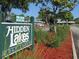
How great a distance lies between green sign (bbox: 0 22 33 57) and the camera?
720 cm

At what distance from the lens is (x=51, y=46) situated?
1456 cm

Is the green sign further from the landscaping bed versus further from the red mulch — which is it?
the red mulch

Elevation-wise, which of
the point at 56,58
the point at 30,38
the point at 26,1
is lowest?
the point at 56,58

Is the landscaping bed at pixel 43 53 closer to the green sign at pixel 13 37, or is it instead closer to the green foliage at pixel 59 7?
the green sign at pixel 13 37

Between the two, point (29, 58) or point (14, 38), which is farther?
point (14, 38)

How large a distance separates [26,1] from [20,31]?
19.2m

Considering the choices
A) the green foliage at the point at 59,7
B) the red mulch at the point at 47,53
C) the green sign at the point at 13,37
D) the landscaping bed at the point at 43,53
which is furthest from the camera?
the green foliage at the point at 59,7

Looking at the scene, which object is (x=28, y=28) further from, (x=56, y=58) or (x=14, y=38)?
(x=14, y=38)

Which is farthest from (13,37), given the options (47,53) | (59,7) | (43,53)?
(59,7)

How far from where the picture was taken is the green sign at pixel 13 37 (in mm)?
7202

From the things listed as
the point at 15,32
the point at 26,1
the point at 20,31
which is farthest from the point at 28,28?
the point at 26,1

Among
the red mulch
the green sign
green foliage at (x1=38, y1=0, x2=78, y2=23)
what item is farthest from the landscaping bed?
green foliage at (x1=38, y1=0, x2=78, y2=23)

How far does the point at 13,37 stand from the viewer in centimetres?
856

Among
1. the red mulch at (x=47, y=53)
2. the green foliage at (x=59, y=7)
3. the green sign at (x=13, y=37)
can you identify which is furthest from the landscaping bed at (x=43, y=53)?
the green foliage at (x=59, y=7)
